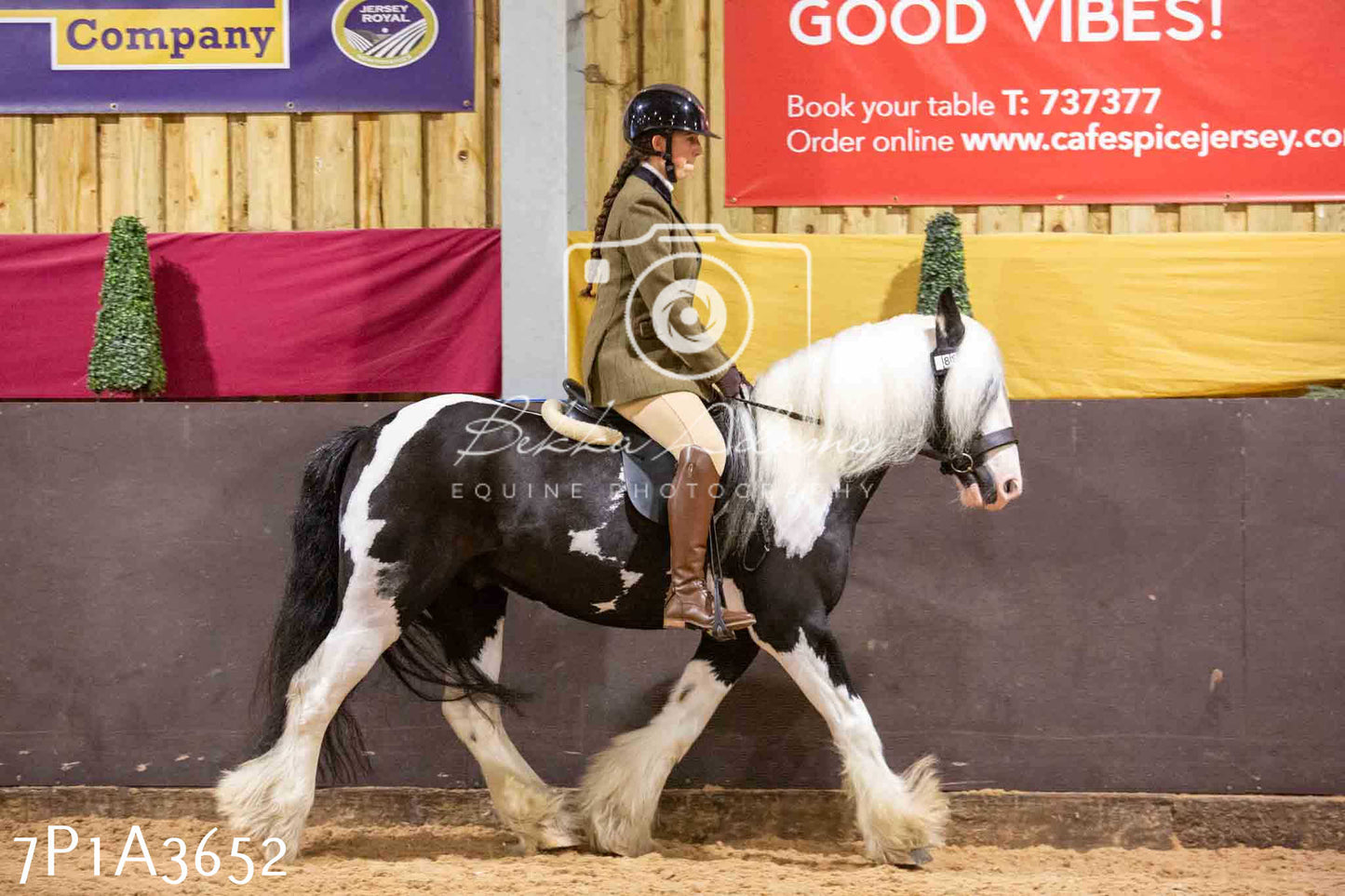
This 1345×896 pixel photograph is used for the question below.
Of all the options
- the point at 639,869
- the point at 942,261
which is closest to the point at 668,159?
the point at 942,261

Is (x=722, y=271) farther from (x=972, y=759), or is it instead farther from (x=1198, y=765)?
(x=1198, y=765)

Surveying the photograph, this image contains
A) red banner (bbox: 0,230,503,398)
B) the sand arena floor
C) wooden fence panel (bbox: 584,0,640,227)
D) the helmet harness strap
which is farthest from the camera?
wooden fence panel (bbox: 584,0,640,227)

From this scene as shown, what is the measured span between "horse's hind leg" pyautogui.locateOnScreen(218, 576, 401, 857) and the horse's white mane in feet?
3.83

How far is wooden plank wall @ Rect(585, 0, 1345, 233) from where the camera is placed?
5.64 m

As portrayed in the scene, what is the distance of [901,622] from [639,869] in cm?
133

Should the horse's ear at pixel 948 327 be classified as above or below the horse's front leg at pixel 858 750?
above

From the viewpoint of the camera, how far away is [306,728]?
13.2ft

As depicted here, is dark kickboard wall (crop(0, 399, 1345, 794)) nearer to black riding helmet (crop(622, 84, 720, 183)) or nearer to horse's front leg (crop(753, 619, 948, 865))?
horse's front leg (crop(753, 619, 948, 865))

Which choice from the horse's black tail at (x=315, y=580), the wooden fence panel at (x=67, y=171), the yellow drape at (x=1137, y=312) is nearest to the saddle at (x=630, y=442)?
the horse's black tail at (x=315, y=580)

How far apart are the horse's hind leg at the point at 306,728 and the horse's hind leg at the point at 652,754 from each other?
34.4 inches

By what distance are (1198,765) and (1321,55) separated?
310cm

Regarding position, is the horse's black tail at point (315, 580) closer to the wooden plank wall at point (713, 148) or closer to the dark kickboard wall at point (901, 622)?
the dark kickboard wall at point (901, 622)

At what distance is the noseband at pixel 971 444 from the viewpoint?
3.90m

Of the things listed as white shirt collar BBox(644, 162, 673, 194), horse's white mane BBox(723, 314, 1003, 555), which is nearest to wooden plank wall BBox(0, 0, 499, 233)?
white shirt collar BBox(644, 162, 673, 194)
